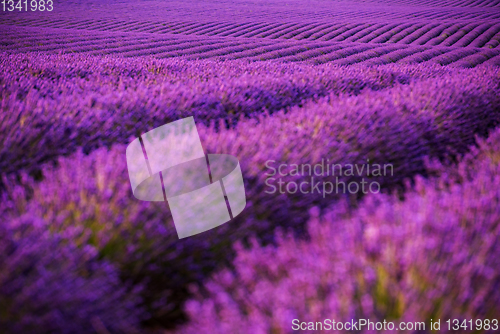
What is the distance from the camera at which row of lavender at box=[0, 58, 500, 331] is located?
1.17 meters

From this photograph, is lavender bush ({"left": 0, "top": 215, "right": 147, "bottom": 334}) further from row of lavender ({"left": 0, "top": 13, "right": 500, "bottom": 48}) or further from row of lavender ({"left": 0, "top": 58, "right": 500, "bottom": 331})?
Result: row of lavender ({"left": 0, "top": 13, "right": 500, "bottom": 48})

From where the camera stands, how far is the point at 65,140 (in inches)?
85.3

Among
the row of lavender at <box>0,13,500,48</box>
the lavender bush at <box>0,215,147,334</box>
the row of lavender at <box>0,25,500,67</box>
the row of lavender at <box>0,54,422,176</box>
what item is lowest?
the lavender bush at <box>0,215,147,334</box>

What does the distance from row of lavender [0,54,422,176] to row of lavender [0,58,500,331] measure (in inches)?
2.3

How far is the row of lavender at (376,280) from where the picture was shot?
896 millimetres

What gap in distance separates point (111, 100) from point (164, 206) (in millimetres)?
1512

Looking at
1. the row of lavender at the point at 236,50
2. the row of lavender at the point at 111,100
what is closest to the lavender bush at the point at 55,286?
the row of lavender at the point at 111,100

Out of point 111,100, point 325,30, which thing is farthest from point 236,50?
point 111,100

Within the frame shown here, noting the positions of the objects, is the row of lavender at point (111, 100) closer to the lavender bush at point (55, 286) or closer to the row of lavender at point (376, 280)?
the lavender bush at point (55, 286)

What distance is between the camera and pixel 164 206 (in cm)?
150

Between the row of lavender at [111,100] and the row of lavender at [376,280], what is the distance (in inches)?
58.5

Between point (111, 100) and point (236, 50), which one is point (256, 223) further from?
point (236, 50)

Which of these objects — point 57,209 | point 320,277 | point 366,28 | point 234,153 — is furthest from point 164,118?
point 366,28

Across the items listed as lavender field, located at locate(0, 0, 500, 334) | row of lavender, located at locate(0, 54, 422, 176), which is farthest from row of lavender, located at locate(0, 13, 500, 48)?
lavender field, located at locate(0, 0, 500, 334)
